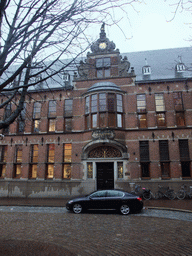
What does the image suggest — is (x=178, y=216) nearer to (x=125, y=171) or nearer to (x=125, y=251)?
(x=125, y=251)

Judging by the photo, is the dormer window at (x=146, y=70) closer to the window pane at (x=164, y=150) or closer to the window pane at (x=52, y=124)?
the window pane at (x=164, y=150)

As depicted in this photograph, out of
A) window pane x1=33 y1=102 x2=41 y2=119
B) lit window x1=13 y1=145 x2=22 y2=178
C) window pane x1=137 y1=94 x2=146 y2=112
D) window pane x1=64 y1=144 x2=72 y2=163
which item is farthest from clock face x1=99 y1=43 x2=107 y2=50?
lit window x1=13 y1=145 x2=22 y2=178

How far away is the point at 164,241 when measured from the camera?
18.1 ft

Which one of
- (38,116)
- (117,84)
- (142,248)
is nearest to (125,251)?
(142,248)

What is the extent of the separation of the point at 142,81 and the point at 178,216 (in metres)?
11.9

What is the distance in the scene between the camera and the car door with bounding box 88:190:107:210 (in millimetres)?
9938

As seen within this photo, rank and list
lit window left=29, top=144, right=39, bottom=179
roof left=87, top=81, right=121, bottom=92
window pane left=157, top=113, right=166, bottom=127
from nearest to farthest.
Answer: roof left=87, top=81, right=121, bottom=92
window pane left=157, top=113, right=166, bottom=127
lit window left=29, top=144, right=39, bottom=179

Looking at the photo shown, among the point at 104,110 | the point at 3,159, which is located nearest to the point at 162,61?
the point at 104,110

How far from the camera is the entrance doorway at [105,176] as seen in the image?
16.0m

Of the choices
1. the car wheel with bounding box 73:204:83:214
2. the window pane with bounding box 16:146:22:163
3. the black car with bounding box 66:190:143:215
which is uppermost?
the window pane with bounding box 16:146:22:163

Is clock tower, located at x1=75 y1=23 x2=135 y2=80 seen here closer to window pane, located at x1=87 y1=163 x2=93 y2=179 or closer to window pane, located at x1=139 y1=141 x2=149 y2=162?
window pane, located at x1=139 y1=141 x2=149 y2=162

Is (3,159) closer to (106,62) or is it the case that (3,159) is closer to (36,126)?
(36,126)

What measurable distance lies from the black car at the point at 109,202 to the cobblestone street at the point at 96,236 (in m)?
0.98

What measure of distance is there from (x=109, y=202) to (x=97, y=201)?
2.12 ft
